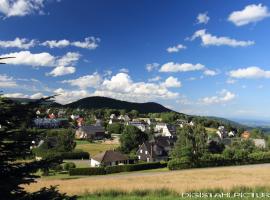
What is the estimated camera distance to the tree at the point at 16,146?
7699 mm

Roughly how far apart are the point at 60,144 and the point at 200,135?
34.1 m

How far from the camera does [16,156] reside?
799cm

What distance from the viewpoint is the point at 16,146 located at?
7.93 meters

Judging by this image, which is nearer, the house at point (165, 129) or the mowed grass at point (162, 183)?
→ the mowed grass at point (162, 183)

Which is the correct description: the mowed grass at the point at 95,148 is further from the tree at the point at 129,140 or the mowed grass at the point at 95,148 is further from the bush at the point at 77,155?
the tree at the point at 129,140

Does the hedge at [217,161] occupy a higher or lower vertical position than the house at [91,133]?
lower

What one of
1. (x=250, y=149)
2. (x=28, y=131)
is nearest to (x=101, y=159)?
(x=250, y=149)

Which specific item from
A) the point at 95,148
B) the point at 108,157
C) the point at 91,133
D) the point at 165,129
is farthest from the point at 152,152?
the point at 165,129

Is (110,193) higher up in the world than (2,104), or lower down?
lower down

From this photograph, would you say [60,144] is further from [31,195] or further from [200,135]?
[31,195]

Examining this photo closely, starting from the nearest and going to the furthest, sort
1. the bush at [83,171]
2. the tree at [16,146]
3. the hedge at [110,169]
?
the tree at [16,146] → the bush at [83,171] → the hedge at [110,169]

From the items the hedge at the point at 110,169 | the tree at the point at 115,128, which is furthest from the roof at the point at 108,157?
the tree at the point at 115,128

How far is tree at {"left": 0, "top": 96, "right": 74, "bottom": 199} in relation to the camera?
7699 mm

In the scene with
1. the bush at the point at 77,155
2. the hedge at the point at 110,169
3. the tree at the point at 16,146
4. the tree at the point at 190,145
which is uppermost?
the tree at the point at 16,146
